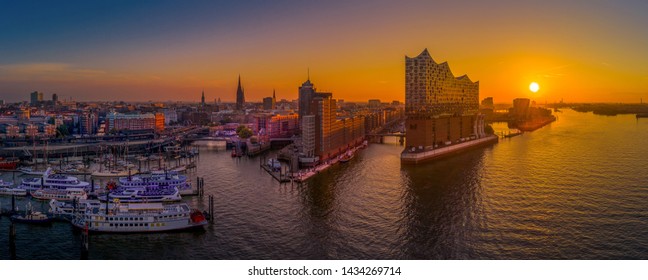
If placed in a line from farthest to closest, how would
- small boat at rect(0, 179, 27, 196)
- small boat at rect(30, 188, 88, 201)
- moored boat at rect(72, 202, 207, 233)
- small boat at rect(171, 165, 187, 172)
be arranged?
small boat at rect(171, 165, 187, 172)
small boat at rect(0, 179, 27, 196)
small boat at rect(30, 188, 88, 201)
moored boat at rect(72, 202, 207, 233)

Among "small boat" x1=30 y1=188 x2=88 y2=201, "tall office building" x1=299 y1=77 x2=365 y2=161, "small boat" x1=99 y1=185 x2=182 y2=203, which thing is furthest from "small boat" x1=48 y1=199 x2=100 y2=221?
"tall office building" x1=299 y1=77 x2=365 y2=161

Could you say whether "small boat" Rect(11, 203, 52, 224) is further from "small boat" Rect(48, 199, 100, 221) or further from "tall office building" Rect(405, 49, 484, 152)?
"tall office building" Rect(405, 49, 484, 152)

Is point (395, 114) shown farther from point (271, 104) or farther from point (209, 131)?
point (209, 131)

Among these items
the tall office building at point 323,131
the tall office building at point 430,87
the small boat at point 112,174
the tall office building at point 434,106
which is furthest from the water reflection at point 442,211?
the small boat at point 112,174

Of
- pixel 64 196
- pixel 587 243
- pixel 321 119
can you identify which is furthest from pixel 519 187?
pixel 64 196

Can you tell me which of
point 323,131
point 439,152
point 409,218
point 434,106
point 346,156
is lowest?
point 409,218

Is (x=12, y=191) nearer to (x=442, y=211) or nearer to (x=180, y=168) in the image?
(x=180, y=168)

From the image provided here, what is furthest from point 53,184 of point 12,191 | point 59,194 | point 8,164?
point 8,164
